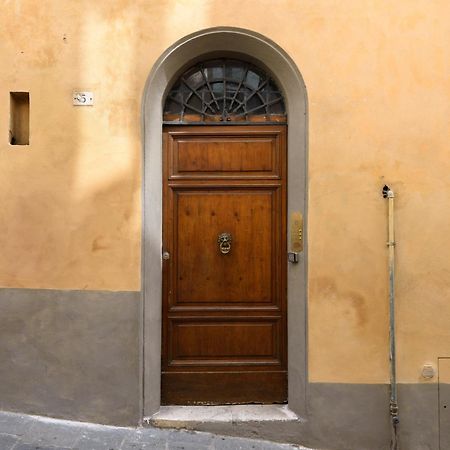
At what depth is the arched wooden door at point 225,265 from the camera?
438 cm

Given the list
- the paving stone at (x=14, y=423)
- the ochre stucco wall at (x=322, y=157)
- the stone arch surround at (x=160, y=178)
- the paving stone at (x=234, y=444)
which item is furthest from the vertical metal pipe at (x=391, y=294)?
the paving stone at (x=14, y=423)

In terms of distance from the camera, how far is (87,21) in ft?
13.7

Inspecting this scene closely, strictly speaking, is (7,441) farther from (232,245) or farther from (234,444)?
(232,245)

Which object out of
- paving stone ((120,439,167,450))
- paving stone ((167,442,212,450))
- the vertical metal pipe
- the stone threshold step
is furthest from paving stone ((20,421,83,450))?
the vertical metal pipe

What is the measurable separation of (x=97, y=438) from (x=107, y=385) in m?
0.42

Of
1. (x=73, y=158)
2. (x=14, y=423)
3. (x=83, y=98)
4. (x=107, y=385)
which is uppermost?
(x=83, y=98)

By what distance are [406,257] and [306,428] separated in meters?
1.66

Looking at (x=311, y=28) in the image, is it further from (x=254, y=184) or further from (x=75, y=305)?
(x=75, y=305)

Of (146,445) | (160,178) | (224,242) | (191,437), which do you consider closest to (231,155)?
(160,178)

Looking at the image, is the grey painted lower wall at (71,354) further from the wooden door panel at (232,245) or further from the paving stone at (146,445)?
the wooden door panel at (232,245)

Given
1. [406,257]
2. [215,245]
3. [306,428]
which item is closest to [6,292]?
[215,245]

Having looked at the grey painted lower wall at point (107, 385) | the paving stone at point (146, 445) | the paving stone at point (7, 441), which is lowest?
the paving stone at point (146, 445)

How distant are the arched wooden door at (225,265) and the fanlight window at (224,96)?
11cm

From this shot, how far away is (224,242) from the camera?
14.2 feet
